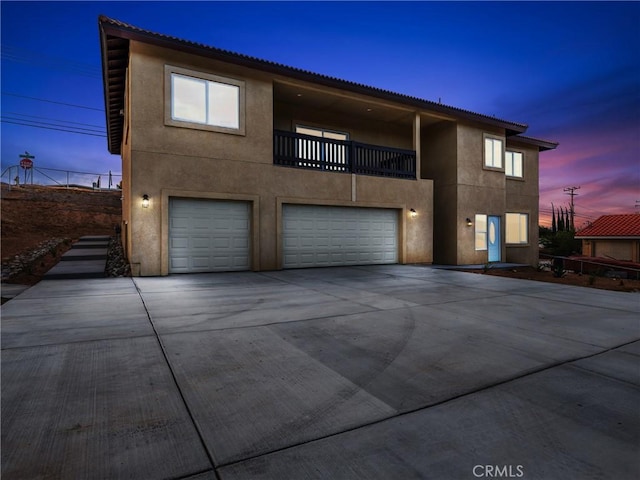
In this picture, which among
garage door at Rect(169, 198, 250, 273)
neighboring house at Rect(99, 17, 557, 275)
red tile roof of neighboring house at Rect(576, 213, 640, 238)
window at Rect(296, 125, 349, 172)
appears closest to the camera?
neighboring house at Rect(99, 17, 557, 275)

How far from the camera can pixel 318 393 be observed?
8.27 feet

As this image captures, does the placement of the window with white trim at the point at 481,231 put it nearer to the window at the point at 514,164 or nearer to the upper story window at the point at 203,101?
the window at the point at 514,164

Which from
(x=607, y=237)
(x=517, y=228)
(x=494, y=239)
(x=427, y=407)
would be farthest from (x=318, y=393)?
(x=607, y=237)

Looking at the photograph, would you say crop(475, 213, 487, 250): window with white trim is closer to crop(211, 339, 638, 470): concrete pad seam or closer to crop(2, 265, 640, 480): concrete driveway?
crop(2, 265, 640, 480): concrete driveway

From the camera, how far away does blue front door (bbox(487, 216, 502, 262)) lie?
15320 mm

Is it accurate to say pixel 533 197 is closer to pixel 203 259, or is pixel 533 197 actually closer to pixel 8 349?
pixel 203 259

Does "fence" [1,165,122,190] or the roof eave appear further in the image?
"fence" [1,165,122,190]

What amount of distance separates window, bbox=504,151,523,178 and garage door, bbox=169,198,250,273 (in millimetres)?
13123

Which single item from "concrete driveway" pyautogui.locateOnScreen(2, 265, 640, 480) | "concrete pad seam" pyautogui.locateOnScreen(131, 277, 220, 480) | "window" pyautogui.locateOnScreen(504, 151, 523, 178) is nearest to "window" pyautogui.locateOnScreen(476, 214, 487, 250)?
"window" pyautogui.locateOnScreen(504, 151, 523, 178)

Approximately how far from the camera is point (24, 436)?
1.91m

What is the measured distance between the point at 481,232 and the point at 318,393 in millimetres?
14328

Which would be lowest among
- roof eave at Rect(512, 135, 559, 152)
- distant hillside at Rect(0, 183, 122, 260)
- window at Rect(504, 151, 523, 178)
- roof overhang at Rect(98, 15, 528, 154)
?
distant hillside at Rect(0, 183, 122, 260)

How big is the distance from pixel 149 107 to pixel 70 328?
7.08 metres

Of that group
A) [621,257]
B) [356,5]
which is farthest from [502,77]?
[356,5]
